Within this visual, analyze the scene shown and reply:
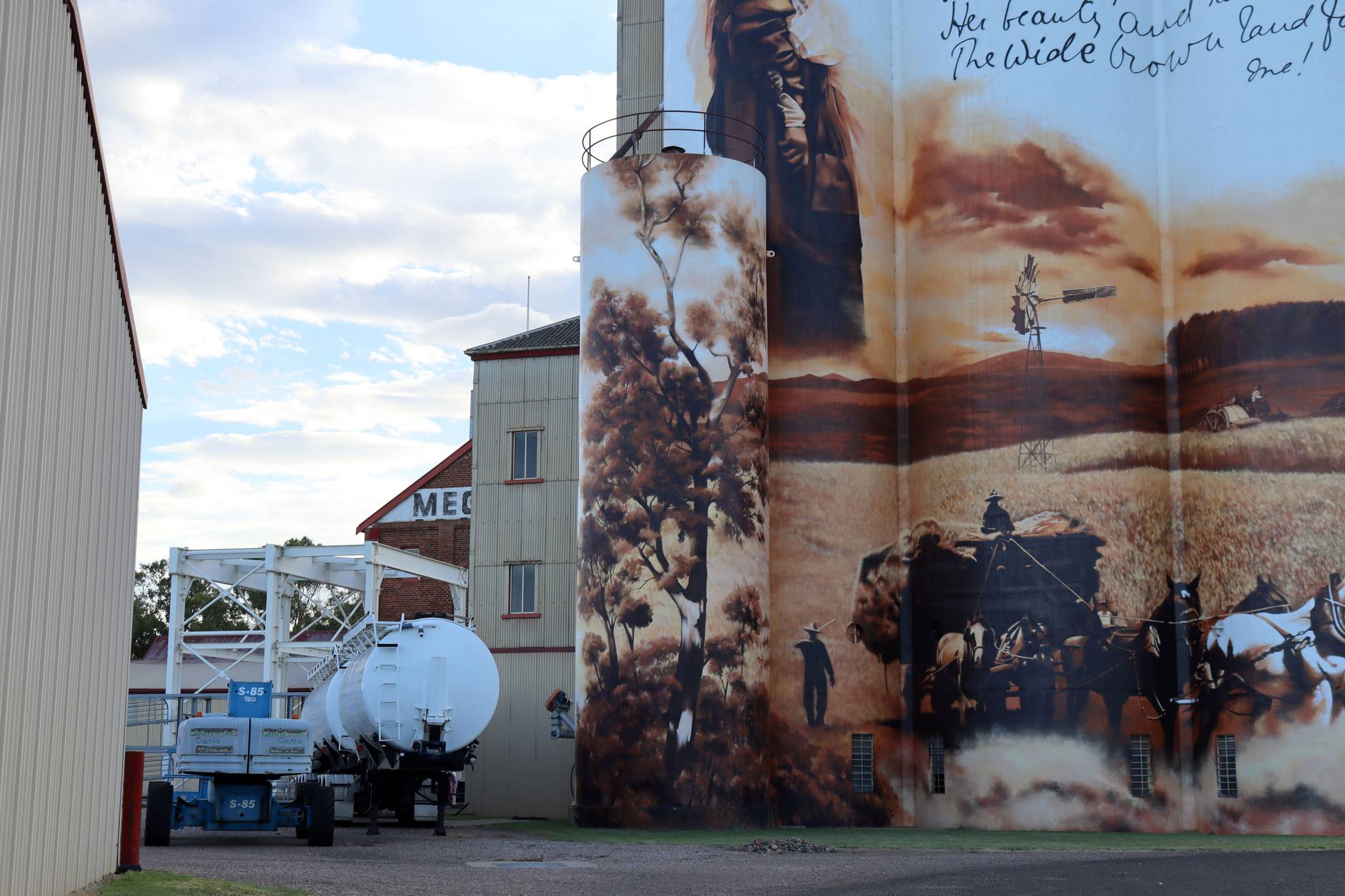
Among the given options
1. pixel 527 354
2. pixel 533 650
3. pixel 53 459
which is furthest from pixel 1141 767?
pixel 53 459

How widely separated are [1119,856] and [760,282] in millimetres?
15902

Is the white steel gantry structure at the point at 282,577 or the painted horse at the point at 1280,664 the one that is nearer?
the painted horse at the point at 1280,664

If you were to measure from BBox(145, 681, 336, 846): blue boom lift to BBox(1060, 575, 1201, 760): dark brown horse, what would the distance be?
54.0ft

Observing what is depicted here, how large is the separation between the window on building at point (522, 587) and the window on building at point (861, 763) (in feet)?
33.1

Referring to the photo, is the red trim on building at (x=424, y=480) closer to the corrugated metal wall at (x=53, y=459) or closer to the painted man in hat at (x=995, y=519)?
the painted man in hat at (x=995, y=519)

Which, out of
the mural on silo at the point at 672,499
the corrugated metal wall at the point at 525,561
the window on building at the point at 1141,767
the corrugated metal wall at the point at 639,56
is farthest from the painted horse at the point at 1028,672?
the corrugated metal wall at the point at 639,56

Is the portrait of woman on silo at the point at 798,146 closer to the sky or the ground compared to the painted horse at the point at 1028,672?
closer to the sky

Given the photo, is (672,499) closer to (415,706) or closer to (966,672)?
(415,706)

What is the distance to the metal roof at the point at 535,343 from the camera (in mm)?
42125

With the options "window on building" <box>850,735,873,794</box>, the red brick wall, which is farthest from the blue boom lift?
the red brick wall

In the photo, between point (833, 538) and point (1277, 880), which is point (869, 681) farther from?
point (1277, 880)

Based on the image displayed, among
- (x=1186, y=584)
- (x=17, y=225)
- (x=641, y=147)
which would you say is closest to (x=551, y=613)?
(x=641, y=147)

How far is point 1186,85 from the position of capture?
35406 millimetres

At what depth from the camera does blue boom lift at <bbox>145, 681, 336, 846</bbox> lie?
988 inches
